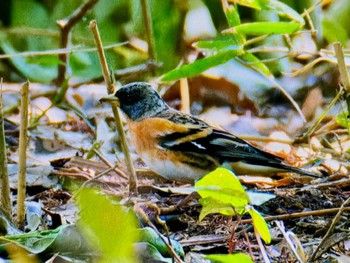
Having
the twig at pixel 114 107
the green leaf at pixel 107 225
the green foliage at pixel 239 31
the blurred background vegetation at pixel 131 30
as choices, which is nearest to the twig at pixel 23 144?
the twig at pixel 114 107

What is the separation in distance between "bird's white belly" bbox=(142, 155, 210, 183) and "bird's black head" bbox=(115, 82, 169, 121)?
1.52 feet

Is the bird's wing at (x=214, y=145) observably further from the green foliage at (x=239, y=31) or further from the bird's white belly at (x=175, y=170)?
the green foliage at (x=239, y=31)

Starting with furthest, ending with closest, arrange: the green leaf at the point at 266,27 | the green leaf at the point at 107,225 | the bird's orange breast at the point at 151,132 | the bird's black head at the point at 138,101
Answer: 1. the bird's black head at the point at 138,101
2. the bird's orange breast at the point at 151,132
3. the green leaf at the point at 266,27
4. the green leaf at the point at 107,225

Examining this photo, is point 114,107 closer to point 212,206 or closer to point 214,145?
point 212,206

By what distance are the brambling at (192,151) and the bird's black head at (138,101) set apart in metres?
0.20

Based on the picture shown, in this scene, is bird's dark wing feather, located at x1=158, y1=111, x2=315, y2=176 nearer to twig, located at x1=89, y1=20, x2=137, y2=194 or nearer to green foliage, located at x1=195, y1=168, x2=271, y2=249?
twig, located at x1=89, y1=20, x2=137, y2=194

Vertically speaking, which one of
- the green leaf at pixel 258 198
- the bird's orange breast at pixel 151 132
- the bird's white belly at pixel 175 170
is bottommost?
the bird's white belly at pixel 175 170

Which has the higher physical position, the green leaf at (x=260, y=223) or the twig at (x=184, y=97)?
the green leaf at (x=260, y=223)

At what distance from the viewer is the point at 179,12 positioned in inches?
218

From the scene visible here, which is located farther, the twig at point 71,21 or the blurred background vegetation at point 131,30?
the blurred background vegetation at point 131,30

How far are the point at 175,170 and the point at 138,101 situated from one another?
698 millimetres

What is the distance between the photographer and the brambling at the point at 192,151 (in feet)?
11.9

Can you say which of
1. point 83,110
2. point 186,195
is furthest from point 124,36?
point 186,195

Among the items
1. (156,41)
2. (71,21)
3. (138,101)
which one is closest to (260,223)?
(138,101)
